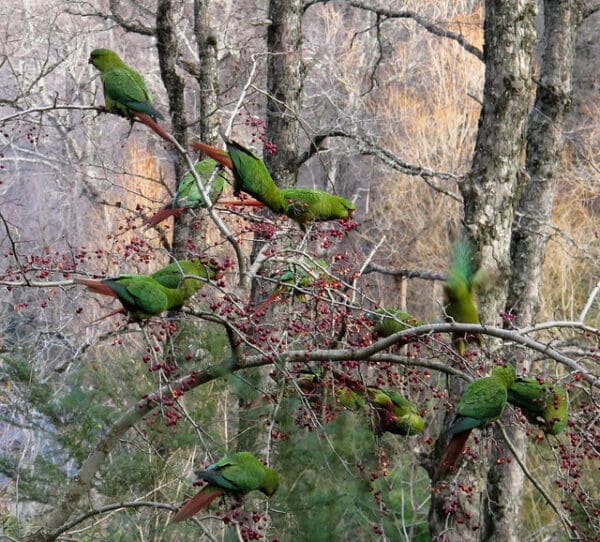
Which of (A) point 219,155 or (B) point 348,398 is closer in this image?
(A) point 219,155

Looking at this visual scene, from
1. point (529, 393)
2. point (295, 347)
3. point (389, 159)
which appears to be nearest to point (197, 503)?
point (529, 393)

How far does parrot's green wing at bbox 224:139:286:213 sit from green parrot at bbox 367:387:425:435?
91 cm

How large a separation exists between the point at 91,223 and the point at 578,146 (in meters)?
8.78

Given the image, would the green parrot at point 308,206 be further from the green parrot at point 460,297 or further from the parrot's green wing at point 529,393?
the parrot's green wing at point 529,393

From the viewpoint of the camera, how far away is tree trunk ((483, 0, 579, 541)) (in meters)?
6.54

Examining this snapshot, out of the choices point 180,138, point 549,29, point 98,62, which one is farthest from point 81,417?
point 549,29

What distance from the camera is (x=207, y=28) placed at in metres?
7.04

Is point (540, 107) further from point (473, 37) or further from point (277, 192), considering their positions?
point (473, 37)

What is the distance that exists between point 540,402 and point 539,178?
4.07 metres

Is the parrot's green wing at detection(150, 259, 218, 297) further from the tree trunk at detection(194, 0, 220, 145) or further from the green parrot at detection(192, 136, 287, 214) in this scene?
the tree trunk at detection(194, 0, 220, 145)

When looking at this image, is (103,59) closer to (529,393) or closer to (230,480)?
(230,480)

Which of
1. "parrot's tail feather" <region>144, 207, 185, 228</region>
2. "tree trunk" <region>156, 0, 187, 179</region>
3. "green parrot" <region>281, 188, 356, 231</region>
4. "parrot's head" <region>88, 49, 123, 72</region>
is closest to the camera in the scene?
"parrot's tail feather" <region>144, 207, 185, 228</region>

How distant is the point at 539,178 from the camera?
675cm

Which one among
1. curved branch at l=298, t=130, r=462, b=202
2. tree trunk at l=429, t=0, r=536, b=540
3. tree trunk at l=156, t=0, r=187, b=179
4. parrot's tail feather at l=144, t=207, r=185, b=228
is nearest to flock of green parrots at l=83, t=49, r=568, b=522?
parrot's tail feather at l=144, t=207, r=185, b=228
